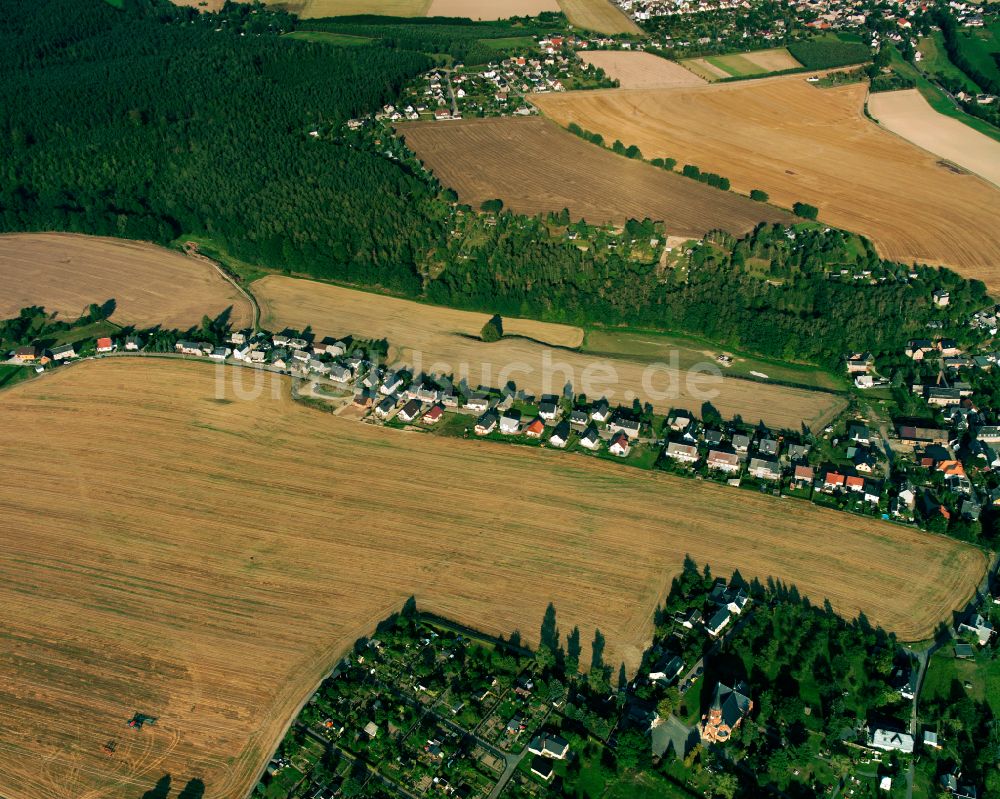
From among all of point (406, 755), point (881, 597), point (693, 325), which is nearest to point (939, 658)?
point (881, 597)

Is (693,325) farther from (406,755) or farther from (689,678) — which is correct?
(406,755)

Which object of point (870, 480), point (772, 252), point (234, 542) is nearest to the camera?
point (234, 542)

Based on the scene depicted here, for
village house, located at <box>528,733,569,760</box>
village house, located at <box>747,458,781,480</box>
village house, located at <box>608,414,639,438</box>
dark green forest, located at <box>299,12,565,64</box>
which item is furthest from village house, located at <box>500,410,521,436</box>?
dark green forest, located at <box>299,12,565,64</box>

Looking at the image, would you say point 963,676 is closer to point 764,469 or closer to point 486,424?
point 764,469

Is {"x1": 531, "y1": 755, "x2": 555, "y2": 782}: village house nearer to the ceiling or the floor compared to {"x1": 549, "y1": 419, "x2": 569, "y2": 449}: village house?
nearer to the floor

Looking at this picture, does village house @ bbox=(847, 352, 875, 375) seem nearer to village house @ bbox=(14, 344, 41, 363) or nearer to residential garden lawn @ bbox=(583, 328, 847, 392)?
residential garden lawn @ bbox=(583, 328, 847, 392)

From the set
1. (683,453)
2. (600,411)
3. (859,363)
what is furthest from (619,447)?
(859,363)

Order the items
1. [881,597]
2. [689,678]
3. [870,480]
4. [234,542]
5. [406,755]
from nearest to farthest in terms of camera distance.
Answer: [406,755] < [689,678] < [881,597] < [234,542] < [870,480]
